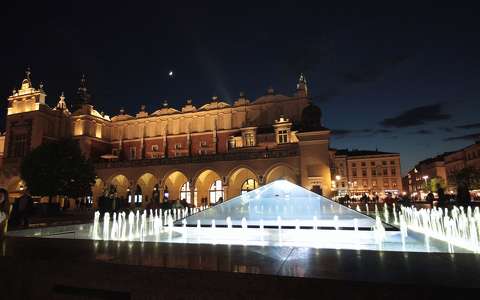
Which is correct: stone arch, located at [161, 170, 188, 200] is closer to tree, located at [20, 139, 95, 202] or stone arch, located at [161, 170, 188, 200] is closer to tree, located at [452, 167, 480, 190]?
tree, located at [20, 139, 95, 202]

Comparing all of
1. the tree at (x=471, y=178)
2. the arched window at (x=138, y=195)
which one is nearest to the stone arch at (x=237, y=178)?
the arched window at (x=138, y=195)

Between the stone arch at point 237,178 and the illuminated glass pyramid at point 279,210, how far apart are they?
59.9 ft

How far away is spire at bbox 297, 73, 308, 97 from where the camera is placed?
3957cm

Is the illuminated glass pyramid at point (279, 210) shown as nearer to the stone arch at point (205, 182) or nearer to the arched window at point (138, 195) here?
the stone arch at point (205, 182)

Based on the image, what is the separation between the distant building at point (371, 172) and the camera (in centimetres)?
6800

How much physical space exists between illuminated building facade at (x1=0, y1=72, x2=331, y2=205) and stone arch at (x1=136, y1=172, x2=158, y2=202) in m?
0.12

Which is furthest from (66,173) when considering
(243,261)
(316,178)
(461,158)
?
(461,158)

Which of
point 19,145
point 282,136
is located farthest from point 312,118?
point 19,145

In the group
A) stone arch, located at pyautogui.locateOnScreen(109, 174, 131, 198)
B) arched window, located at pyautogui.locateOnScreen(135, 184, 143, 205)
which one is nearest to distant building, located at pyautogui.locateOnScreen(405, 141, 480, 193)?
arched window, located at pyautogui.locateOnScreen(135, 184, 143, 205)

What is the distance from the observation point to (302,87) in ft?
131

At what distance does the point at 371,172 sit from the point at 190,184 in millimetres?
51541

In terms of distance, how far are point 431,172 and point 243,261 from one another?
308 ft

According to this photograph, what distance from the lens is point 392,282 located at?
2.65 metres

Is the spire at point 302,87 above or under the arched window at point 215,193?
above
